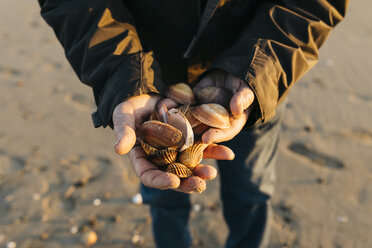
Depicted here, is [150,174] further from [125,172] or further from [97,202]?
[125,172]

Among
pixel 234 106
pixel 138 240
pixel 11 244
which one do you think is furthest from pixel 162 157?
pixel 11 244

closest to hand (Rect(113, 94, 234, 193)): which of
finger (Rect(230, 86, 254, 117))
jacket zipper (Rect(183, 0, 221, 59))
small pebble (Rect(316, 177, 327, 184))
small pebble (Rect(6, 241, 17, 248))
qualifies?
finger (Rect(230, 86, 254, 117))

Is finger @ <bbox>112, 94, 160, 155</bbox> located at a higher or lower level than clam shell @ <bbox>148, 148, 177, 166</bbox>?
higher

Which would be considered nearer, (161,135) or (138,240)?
(161,135)

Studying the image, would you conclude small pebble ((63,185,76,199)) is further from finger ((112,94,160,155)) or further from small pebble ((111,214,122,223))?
finger ((112,94,160,155))

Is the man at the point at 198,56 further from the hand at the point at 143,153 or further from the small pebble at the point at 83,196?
the small pebble at the point at 83,196

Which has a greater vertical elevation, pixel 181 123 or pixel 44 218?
pixel 181 123
